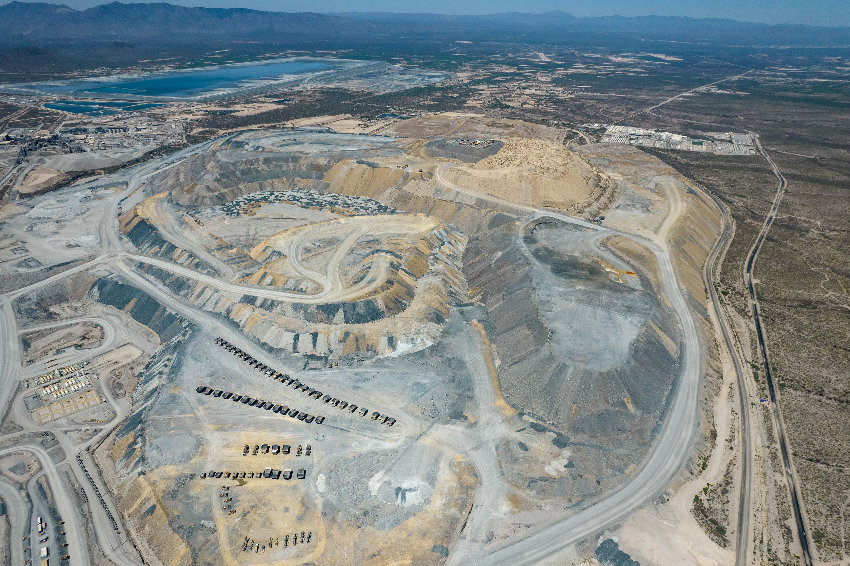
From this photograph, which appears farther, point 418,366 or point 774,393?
point 418,366

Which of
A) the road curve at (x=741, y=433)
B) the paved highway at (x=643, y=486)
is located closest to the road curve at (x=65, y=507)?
the paved highway at (x=643, y=486)

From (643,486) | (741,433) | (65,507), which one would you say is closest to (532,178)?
(741,433)

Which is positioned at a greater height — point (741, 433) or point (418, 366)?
point (418, 366)

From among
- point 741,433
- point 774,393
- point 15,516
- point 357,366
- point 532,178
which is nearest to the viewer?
point 15,516

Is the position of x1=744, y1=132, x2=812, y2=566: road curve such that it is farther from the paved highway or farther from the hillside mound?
the hillside mound

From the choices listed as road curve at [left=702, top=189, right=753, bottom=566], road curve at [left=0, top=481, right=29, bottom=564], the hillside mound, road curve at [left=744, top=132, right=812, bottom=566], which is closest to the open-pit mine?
the hillside mound

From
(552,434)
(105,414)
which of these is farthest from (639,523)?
(105,414)

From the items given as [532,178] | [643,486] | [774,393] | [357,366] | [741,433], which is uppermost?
[532,178]

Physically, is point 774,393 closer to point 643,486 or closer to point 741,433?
point 741,433

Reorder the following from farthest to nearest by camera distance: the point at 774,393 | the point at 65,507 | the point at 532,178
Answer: the point at 532,178, the point at 774,393, the point at 65,507
